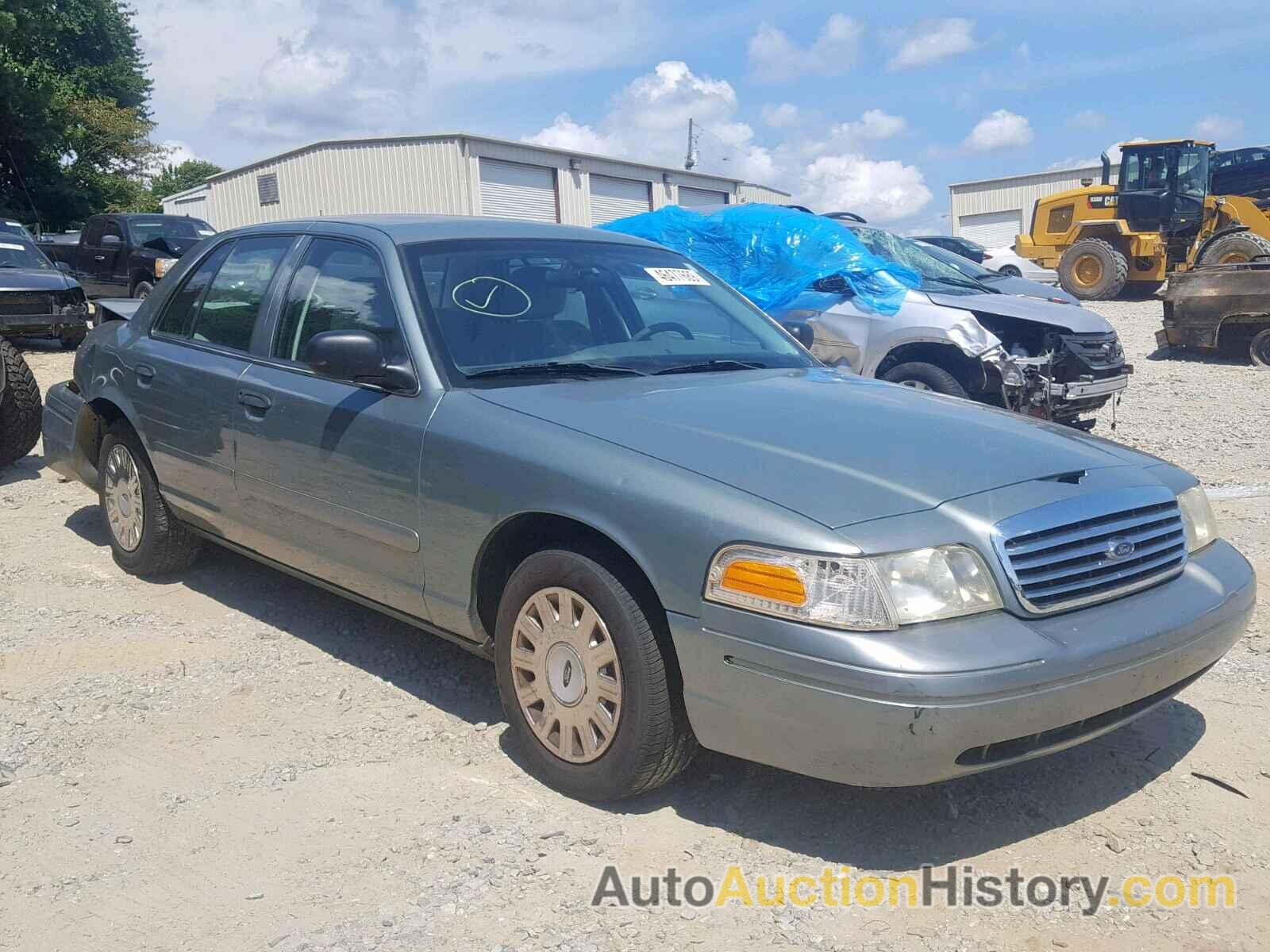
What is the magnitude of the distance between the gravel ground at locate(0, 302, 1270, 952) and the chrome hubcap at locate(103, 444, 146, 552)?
715 millimetres

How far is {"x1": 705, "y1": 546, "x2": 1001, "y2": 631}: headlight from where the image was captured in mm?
2688

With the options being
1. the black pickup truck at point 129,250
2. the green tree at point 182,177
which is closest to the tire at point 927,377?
the black pickup truck at point 129,250

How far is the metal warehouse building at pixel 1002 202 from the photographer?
43.7 meters

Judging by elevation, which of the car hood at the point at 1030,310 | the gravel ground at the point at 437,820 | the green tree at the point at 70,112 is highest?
the green tree at the point at 70,112

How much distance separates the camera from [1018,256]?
87.3 ft

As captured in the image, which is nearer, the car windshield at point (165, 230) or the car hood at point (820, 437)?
the car hood at point (820, 437)

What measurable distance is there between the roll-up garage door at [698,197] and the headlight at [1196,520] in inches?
1414

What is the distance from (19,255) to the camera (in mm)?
13914

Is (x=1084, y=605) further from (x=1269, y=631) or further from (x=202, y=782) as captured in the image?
(x=202, y=782)

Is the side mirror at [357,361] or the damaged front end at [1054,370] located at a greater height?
the side mirror at [357,361]

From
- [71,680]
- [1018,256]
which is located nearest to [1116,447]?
[71,680]

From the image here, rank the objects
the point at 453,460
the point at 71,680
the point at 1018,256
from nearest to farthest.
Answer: the point at 453,460 < the point at 71,680 < the point at 1018,256

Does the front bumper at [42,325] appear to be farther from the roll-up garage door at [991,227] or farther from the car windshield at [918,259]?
the roll-up garage door at [991,227]

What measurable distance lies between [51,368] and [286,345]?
382 inches
